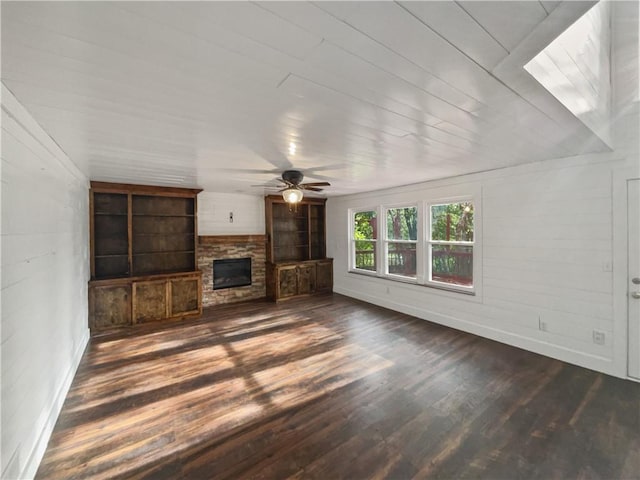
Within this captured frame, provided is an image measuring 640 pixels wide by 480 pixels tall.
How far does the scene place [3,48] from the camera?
112 centimetres

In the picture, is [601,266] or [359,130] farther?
[601,266]

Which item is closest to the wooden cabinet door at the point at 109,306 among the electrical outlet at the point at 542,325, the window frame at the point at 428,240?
the window frame at the point at 428,240

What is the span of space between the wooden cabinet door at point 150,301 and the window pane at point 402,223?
4.28 meters

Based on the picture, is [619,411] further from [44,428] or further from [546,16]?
[44,428]

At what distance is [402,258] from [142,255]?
4842 mm

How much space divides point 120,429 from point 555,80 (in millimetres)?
3847

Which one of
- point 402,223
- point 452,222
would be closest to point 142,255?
point 402,223

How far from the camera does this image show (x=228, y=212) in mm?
5977

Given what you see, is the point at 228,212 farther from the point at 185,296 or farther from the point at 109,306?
the point at 109,306

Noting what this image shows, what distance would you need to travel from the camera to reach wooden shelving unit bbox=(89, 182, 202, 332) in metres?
4.36

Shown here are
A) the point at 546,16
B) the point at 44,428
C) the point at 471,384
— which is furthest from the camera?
the point at 471,384

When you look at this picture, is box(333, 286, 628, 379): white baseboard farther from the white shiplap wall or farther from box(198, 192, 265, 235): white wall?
box(198, 192, 265, 235): white wall

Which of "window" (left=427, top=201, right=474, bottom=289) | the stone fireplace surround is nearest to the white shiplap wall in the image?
"window" (left=427, top=201, right=474, bottom=289)

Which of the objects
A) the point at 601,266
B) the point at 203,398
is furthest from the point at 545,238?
the point at 203,398
